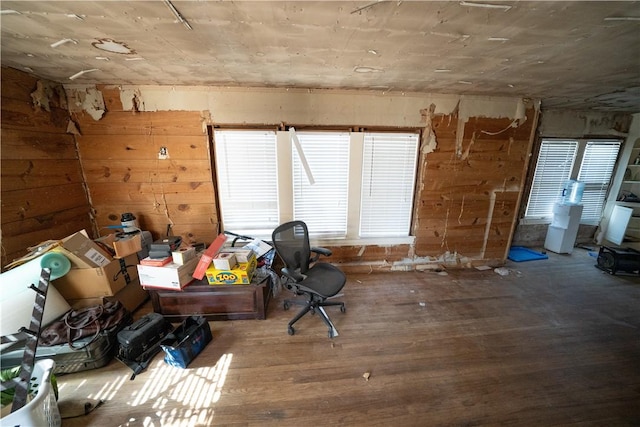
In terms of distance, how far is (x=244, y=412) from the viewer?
1.37 m

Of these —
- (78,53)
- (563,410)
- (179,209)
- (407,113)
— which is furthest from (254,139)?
(563,410)

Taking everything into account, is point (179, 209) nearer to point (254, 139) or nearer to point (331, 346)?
point (254, 139)

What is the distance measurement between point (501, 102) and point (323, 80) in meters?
2.30

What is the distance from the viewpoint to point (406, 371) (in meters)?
1.65

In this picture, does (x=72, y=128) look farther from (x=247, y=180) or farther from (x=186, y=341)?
(x=186, y=341)

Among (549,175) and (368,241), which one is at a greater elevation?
(549,175)

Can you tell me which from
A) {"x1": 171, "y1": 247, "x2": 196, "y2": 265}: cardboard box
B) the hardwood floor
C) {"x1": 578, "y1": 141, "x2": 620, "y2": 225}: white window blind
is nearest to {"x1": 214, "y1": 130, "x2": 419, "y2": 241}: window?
{"x1": 171, "y1": 247, "x2": 196, "y2": 265}: cardboard box

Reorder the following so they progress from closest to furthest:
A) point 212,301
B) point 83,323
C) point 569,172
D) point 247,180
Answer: point 83,323 < point 212,301 < point 247,180 < point 569,172

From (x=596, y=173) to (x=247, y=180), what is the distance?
18.7 feet

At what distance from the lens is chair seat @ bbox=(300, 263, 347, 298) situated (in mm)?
1934

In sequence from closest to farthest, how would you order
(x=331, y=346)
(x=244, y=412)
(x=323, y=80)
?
A: (x=244, y=412), (x=331, y=346), (x=323, y=80)

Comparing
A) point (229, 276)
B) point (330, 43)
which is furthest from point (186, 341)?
point (330, 43)

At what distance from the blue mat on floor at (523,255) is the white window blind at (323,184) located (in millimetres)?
2853

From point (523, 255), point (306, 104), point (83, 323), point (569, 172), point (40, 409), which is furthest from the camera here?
point (569, 172)
